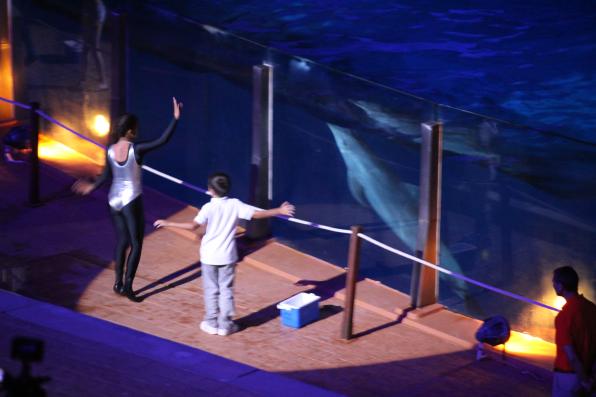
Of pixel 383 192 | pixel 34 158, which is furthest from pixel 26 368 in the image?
pixel 34 158

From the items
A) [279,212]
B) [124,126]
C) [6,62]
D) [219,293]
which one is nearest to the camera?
[279,212]

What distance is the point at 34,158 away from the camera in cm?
1134

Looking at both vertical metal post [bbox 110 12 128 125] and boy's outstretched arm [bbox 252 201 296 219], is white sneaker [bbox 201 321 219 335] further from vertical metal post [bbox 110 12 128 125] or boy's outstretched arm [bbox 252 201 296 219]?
vertical metal post [bbox 110 12 128 125]

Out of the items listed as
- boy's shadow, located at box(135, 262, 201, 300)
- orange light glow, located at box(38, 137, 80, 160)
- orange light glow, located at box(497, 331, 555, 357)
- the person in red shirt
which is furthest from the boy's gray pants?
orange light glow, located at box(38, 137, 80, 160)

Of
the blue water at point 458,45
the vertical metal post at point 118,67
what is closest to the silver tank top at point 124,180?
the vertical metal post at point 118,67

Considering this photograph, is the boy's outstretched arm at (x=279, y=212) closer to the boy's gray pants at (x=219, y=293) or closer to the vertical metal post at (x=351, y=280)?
the boy's gray pants at (x=219, y=293)

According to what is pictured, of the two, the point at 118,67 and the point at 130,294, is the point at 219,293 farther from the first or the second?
the point at 118,67

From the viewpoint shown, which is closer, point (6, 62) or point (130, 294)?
point (130, 294)

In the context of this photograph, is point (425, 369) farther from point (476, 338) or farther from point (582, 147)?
point (582, 147)

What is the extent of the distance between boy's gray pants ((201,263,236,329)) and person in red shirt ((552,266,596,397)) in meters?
2.97

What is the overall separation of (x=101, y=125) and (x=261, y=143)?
283cm

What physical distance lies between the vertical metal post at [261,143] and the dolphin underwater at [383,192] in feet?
2.77

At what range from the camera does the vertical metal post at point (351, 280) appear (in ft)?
28.3

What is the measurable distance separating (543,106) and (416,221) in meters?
3.05
